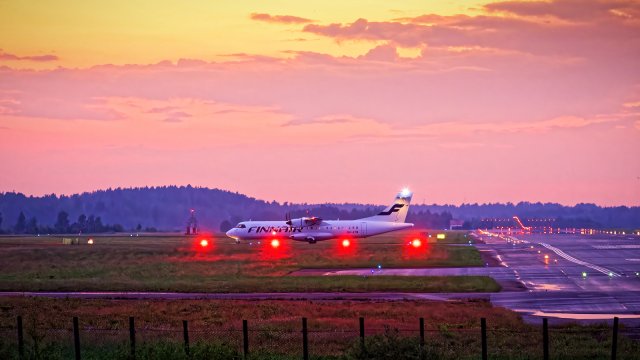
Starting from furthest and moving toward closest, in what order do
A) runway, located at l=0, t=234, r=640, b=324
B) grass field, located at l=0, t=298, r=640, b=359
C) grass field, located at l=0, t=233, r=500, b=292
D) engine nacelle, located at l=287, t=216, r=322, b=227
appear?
1. engine nacelle, located at l=287, t=216, r=322, b=227
2. grass field, located at l=0, t=233, r=500, b=292
3. runway, located at l=0, t=234, r=640, b=324
4. grass field, located at l=0, t=298, r=640, b=359

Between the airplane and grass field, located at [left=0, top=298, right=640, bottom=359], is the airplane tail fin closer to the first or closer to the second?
the airplane

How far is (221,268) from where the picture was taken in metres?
79.4

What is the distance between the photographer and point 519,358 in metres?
28.4

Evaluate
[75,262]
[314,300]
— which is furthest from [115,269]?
[314,300]

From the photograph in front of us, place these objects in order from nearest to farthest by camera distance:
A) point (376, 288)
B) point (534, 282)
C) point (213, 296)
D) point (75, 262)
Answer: point (213, 296), point (376, 288), point (534, 282), point (75, 262)

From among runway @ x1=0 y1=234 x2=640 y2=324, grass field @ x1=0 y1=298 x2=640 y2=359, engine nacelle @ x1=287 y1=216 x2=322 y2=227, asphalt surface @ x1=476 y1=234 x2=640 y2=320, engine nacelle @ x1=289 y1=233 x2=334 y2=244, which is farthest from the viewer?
engine nacelle @ x1=289 y1=233 x2=334 y2=244

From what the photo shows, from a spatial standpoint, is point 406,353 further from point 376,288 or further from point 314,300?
point 376,288

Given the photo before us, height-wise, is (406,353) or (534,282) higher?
(406,353)

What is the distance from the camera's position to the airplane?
117000 millimetres

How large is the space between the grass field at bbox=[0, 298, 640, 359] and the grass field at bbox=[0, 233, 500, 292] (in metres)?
10.5

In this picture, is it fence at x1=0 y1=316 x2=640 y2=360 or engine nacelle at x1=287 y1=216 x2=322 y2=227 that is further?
engine nacelle at x1=287 y1=216 x2=322 y2=227

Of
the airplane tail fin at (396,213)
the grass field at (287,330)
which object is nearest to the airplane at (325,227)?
the airplane tail fin at (396,213)

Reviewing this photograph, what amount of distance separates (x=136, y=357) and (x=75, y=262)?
67004 millimetres

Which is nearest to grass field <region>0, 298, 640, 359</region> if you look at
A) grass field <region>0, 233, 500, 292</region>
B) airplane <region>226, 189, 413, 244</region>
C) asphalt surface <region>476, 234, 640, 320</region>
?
asphalt surface <region>476, 234, 640, 320</region>
